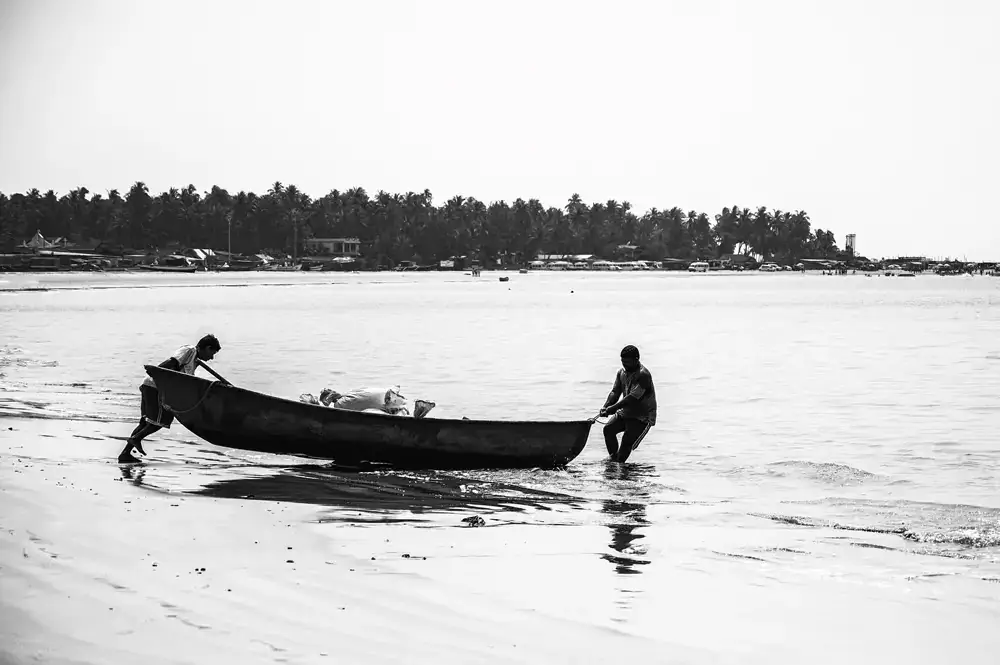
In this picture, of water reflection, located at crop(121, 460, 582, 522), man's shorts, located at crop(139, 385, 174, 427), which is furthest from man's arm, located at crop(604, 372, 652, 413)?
man's shorts, located at crop(139, 385, 174, 427)

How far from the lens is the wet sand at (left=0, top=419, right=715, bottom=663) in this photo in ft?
24.7

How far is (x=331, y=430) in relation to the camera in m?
15.2

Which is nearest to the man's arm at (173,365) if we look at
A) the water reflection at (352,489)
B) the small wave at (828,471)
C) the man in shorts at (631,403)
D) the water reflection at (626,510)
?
the water reflection at (352,489)

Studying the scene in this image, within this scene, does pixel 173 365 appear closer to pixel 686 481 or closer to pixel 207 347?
pixel 207 347

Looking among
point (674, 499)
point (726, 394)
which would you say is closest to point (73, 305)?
point (726, 394)

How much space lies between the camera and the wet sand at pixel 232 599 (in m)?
7.52

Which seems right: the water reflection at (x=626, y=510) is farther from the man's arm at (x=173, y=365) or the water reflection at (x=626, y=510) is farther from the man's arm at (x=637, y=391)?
the man's arm at (x=173, y=365)

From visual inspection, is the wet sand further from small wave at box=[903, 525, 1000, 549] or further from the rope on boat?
small wave at box=[903, 525, 1000, 549]

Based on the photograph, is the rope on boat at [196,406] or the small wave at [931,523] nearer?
the small wave at [931,523]

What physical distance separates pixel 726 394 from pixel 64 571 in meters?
23.5

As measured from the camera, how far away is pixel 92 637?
7.57 m

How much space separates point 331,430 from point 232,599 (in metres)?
6.64

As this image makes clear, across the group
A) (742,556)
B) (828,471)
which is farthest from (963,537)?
(828,471)

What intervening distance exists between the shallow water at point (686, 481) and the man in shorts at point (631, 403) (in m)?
0.72
